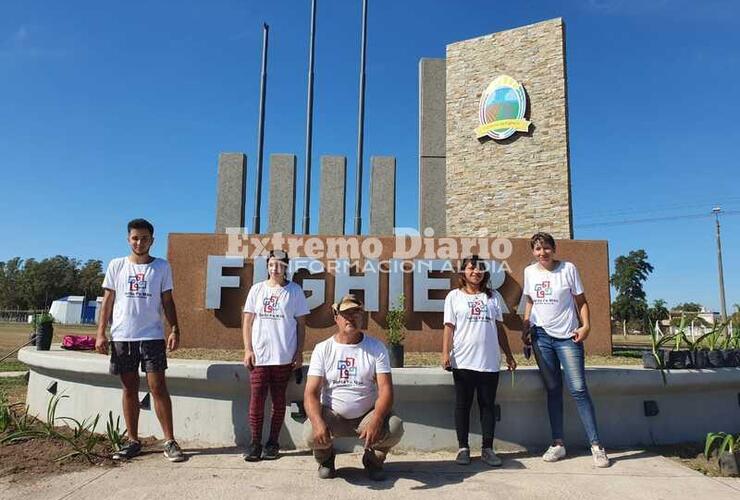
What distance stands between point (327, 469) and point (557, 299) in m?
2.20

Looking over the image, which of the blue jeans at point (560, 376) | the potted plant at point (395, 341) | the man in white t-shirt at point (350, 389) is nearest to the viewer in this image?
the man in white t-shirt at point (350, 389)

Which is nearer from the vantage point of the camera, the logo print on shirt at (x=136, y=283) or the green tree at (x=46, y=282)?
the logo print on shirt at (x=136, y=283)

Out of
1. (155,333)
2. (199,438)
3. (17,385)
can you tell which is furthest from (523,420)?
(17,385)

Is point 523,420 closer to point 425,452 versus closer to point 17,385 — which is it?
point 425,452

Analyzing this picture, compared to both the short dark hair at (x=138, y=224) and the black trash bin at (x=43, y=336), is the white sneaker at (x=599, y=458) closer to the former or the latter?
the short dark hair at (x=138, y=224)

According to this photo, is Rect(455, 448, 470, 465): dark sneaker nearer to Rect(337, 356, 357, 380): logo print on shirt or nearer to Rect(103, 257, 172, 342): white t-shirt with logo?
Rect(337, 356, 357, 380): logo print on shirt

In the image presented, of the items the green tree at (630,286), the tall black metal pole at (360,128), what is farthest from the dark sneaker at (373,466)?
the green tree at (630,286)

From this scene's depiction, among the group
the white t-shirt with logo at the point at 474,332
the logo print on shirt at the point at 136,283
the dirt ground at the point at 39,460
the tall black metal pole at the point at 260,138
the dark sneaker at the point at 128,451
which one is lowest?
the dirt ground at the point at 39,460

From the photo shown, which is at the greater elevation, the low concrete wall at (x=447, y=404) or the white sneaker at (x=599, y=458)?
the low concrete wall at (x=447, y=404)

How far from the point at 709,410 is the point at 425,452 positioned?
2970 mm

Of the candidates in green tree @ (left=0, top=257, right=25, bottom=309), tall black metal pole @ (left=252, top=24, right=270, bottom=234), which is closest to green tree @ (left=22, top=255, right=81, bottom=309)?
green tree @ (left=0, top=257, right=25, bottom=309)

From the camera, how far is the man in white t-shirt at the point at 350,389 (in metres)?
3.25

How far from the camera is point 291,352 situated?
3.78 m

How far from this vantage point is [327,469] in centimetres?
338
